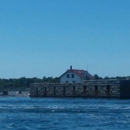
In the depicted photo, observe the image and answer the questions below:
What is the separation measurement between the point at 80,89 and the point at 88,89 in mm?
2674

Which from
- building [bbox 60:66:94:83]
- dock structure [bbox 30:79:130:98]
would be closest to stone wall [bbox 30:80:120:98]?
dock structure [bbox 30:79:130:98]

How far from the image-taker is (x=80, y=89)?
390 ft

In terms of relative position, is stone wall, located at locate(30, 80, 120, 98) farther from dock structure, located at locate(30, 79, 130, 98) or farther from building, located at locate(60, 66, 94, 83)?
building, located at locate(60, 66, 94, 83)

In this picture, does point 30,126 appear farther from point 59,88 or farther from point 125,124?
point 59,88

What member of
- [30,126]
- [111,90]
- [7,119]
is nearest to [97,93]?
[111,90]

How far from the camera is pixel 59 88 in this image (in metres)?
124

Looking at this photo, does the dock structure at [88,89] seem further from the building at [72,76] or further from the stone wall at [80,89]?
the building at [72,76]

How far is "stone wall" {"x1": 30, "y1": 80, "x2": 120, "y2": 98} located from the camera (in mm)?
111906

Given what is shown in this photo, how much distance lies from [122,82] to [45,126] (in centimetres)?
6541

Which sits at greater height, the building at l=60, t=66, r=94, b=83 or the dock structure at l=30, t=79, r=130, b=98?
the building at l=60, t=66, r=94, b=83

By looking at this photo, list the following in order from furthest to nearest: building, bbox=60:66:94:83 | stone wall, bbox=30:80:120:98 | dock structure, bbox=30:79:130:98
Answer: building, bbox=60:66:94:83, stone wall, bbox=30:80:120:98, dock structure, bbox=30:79:130:98

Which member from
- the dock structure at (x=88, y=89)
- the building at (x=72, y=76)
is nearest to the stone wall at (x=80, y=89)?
the dock structure at (x=88, y=89)

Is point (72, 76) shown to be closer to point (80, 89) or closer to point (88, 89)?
point (80, 89)

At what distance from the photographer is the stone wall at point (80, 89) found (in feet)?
367
